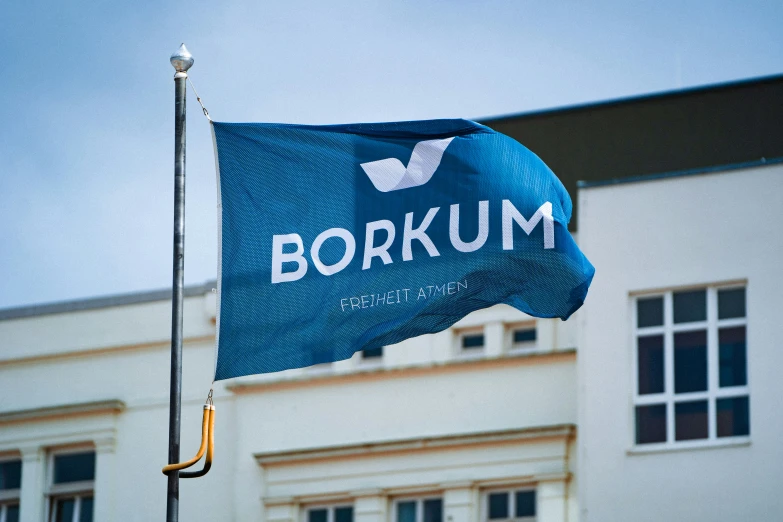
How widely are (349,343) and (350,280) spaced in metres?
0.48

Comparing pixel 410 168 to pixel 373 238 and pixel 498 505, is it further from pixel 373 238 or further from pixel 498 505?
pixel 498 505

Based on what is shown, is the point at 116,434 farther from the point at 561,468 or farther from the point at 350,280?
the point at 350,280

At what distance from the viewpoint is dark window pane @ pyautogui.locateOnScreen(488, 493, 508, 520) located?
26.3 m

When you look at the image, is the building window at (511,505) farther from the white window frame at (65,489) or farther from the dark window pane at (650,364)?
the white window frame at (65,489)

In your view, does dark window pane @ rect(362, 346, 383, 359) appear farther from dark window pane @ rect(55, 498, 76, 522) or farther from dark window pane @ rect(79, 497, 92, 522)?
dark window pane @ rect(55, 498, 76, 522)

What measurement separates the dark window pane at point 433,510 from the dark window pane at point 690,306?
13.7 feet

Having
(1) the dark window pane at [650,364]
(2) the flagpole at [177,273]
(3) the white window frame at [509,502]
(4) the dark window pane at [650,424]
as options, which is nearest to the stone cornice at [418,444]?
(3) the white window frame at [509,502]

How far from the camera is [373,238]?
15305 millimetres

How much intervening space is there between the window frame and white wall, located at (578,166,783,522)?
9cm

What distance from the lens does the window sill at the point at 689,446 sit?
2414 cm

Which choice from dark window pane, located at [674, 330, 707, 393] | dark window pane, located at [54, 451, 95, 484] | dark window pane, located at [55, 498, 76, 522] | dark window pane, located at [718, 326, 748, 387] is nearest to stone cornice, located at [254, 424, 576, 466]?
dark window pane, located at [674, 330, 707, 393]

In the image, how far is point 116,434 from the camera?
2855cm

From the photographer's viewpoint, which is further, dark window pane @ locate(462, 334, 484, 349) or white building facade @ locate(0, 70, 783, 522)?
dark window pane @ locate(462, 334, 484, 349)

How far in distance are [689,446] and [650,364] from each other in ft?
4.19
